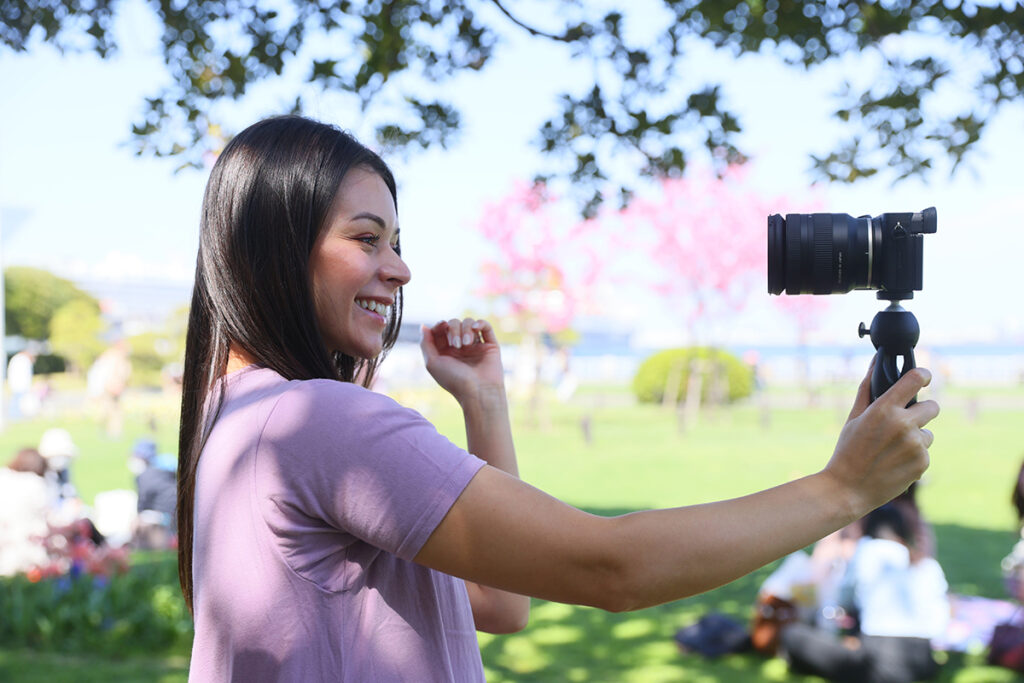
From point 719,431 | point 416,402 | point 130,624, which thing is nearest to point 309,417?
point 130,624

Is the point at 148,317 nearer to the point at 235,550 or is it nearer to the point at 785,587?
the point at 785,587

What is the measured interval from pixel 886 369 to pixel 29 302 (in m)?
43.4

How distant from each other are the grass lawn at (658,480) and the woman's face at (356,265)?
415 centimetres

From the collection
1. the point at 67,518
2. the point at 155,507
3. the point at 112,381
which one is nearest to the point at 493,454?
the point at 67,518

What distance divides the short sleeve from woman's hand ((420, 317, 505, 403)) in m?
0.66

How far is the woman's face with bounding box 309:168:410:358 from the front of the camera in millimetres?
1371

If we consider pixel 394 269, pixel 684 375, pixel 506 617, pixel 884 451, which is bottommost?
pixel 684 375

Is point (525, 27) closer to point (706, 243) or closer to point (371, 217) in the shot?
point (371, 217)

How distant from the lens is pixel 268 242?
1.34 metres

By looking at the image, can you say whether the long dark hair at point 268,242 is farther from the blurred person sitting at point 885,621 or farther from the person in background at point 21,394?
the person in background at point 21,394

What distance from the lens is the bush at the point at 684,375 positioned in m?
21.4

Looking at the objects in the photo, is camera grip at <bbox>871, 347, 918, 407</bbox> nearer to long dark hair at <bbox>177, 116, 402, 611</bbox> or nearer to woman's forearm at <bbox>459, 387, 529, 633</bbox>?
woman's forearm at <bbox>459, 387, 529, 633</bbox>

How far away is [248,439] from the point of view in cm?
122

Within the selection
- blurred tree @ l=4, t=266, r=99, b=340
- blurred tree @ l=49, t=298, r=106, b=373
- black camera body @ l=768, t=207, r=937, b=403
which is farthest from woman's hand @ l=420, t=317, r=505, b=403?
blurred tree @ l=4, t=266, r=99, b=340
